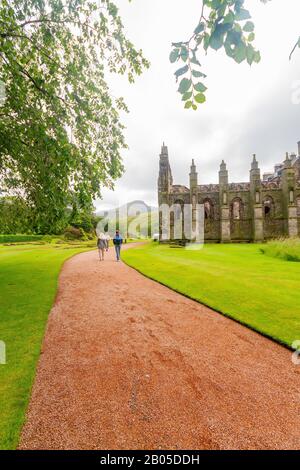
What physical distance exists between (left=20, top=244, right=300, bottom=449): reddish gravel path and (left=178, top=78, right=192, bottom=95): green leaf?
3726 millimetres

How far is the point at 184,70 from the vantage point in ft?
7.55

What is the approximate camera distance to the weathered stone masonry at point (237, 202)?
38781 millimetres

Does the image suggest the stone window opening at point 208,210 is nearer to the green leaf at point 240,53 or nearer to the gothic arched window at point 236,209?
the gothic arched window at point 236,209

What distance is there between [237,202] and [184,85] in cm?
4260

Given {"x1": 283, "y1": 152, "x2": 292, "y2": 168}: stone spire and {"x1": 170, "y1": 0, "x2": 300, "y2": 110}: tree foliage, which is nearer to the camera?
{"x1": 170, "y1": 0, "x2": 300, "y2": 110}: tree foliage

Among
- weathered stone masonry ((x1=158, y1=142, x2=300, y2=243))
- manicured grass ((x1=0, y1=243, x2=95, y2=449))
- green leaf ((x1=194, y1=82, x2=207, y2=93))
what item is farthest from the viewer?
weathered stone masonry ((x1=158, y1=142, x2=300, y2=243))

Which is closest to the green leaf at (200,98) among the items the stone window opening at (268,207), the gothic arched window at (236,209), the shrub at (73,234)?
the gothic arched window at (236,209)

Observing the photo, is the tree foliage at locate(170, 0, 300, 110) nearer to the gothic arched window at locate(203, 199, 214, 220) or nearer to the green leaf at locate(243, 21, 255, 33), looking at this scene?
the green leaf at locate(243, 21, 255, 33)

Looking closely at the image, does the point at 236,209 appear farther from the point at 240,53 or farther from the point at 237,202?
the point at 240,53

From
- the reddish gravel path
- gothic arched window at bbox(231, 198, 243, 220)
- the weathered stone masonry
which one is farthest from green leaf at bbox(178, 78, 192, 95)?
gothic arched window at bbox(231, 198, 243, 220)

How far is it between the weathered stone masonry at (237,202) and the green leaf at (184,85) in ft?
123

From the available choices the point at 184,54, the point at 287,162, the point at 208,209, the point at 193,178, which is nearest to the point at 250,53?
the point at 184,54

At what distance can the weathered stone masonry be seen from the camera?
3878 centimetres
